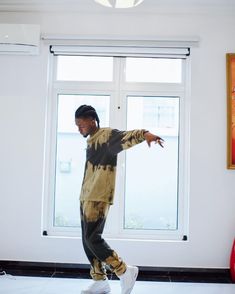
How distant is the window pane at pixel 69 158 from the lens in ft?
10.5

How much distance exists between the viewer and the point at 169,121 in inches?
126

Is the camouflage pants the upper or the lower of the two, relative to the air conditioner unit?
lower

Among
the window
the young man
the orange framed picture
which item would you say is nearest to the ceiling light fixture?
the young man

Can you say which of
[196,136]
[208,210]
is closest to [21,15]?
[196,136]

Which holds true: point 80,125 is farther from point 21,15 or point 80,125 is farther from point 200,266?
point 200,266

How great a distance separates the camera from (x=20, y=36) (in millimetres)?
2986

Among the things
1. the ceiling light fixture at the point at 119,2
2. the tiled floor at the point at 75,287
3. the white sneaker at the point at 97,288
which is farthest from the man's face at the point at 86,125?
the tiled floor at the point at 75,287

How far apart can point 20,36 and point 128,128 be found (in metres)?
1.31

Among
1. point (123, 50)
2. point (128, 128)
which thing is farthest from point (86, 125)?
point (123, 50)

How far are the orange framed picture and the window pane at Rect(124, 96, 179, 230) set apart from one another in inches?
19.0

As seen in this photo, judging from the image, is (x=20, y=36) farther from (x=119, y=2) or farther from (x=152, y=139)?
(x=152, y=139)

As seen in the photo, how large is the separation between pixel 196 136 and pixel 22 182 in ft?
5.55

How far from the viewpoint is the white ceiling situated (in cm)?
297

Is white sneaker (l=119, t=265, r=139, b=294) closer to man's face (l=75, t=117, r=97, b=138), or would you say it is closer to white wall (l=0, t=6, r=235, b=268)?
white wall (l=0, t=6, r=235, b=268)
